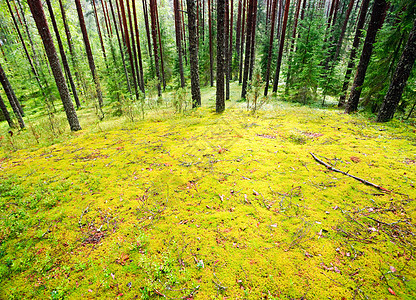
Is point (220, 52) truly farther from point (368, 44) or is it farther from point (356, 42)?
point (356, 42)

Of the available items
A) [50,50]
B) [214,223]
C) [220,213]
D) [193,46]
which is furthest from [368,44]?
[50,50]

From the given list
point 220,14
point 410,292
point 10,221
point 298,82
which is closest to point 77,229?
point 10,221

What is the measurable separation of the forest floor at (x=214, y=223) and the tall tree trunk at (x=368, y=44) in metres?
4.24

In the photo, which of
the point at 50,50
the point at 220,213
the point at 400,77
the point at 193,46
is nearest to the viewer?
the point at 220,213

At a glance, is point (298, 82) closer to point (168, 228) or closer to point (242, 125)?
point (242, 125)

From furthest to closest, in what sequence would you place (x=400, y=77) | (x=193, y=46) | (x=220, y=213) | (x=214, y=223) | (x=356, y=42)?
(x=356, y=42), (x=193, y=46), (x=400, y=77), (x=220, y=213), (x=214, y=223)

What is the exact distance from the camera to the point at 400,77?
247 inches

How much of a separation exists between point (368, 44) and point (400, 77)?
2967mm

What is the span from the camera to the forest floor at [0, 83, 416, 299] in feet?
7.02

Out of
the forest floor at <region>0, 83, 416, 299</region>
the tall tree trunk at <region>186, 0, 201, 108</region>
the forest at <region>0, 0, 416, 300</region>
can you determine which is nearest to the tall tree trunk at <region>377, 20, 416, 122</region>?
the forest at <region>0, 0, 416, 300</region>

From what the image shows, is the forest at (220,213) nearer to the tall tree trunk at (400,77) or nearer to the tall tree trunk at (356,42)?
the tall tree trunk at (400,77)

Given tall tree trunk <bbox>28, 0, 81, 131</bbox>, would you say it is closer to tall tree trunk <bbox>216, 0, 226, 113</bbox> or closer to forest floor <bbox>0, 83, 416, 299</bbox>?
forest floor <bbox>0, 83, 416, 299</bbox>

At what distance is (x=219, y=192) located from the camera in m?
3.70

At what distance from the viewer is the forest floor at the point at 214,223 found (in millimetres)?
2141
